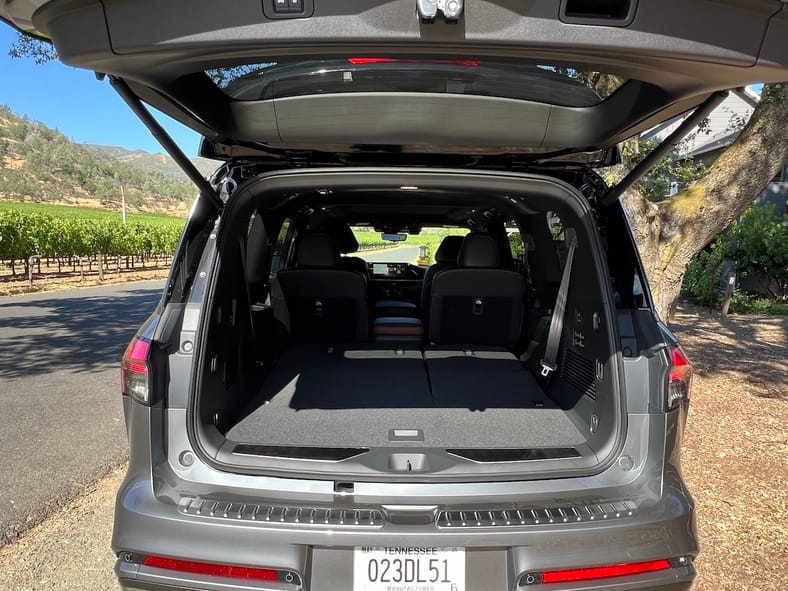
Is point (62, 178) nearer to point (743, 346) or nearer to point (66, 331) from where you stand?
point (66, 331)

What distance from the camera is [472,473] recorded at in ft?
6.15

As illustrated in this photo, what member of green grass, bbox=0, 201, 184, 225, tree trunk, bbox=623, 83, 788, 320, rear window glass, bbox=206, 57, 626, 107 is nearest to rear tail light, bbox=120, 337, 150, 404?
rear window glass, bbox=206, 57, 626, 107

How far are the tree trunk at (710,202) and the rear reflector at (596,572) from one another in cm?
341

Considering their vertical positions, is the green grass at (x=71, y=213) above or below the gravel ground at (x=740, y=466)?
above

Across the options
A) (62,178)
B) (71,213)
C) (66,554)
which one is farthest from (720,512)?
(62,178)

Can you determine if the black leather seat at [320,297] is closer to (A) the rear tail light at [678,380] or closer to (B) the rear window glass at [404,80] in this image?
(B) the rear window glass at [404,80]

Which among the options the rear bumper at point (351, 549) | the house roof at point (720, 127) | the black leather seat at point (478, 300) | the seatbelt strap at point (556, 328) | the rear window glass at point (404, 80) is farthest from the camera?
the house roof at point (720, 127)

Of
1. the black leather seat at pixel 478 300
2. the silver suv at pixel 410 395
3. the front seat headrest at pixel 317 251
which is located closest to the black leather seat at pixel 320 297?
the front seat headrest at pixel 317 251

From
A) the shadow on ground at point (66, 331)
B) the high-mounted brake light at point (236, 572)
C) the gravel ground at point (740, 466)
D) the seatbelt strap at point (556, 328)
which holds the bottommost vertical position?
the shadow on ground at point (66, 331)

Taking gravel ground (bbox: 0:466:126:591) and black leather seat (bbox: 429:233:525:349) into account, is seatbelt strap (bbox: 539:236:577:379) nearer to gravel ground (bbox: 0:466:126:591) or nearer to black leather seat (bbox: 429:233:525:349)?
black leather seat (bbox: 429:233:525:349)

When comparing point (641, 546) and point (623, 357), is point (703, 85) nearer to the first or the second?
point (623, 357)

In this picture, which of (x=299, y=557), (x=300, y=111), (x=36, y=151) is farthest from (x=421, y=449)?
(x=36, y=151)

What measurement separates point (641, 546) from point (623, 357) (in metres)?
0.66

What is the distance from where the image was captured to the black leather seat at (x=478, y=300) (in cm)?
379
